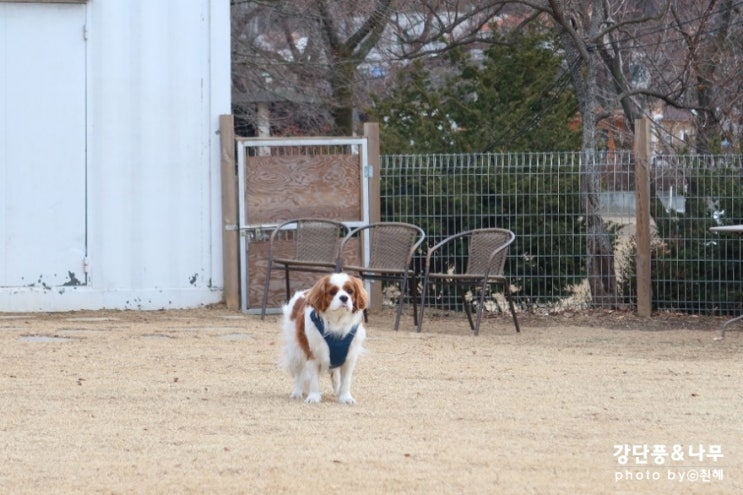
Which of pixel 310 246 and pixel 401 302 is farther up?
pixel 310 246

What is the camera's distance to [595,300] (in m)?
14.2

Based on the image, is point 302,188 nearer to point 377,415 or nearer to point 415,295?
point 415,295

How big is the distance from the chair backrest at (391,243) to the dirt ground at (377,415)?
1174 millimetres

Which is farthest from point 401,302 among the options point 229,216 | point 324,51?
point 324,51

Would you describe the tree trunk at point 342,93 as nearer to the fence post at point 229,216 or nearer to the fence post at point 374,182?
the fence post at point 374,182

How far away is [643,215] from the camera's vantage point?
13852 mm

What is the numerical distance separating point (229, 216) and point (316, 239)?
960mm

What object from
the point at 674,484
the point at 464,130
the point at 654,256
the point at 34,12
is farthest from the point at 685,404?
the point at 464,130

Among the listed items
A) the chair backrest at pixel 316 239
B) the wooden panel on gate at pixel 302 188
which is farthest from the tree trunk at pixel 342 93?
the chair backrest at pixel 316 239

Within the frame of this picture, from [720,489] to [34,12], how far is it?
962 cm

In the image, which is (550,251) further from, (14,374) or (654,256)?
(14,374)

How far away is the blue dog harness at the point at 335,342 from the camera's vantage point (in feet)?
25.3

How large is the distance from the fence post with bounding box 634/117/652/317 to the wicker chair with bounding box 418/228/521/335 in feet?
5.81

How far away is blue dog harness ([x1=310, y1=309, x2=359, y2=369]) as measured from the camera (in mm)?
7727
